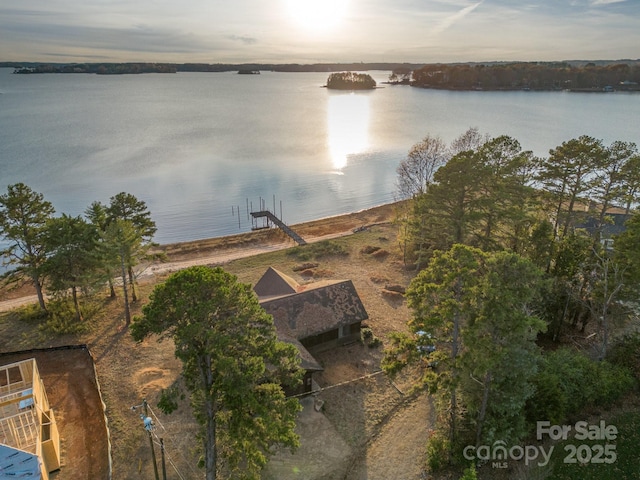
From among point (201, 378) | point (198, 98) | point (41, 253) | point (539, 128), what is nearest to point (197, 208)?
point (41, 253)

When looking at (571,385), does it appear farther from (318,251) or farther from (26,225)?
(26,225)

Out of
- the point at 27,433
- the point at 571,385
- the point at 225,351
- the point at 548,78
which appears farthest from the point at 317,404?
the point at 548,78

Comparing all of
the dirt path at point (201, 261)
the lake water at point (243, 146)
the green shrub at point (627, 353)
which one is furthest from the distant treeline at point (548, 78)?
the green shrub at point (627, 353)

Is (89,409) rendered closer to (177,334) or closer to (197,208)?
(177,334)

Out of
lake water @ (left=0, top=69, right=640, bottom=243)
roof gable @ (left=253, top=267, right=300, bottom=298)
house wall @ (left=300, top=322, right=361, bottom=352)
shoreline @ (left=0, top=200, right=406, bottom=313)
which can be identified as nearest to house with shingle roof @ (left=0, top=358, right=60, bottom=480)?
house wall @ (left=300, top=322, right=361, bottom=352)

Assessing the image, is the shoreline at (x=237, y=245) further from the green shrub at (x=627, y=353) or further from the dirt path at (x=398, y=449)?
the dirt path at (x=398, y=449)

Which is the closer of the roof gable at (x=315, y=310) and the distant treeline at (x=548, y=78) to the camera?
the roof gable at (x=315, y=310)
